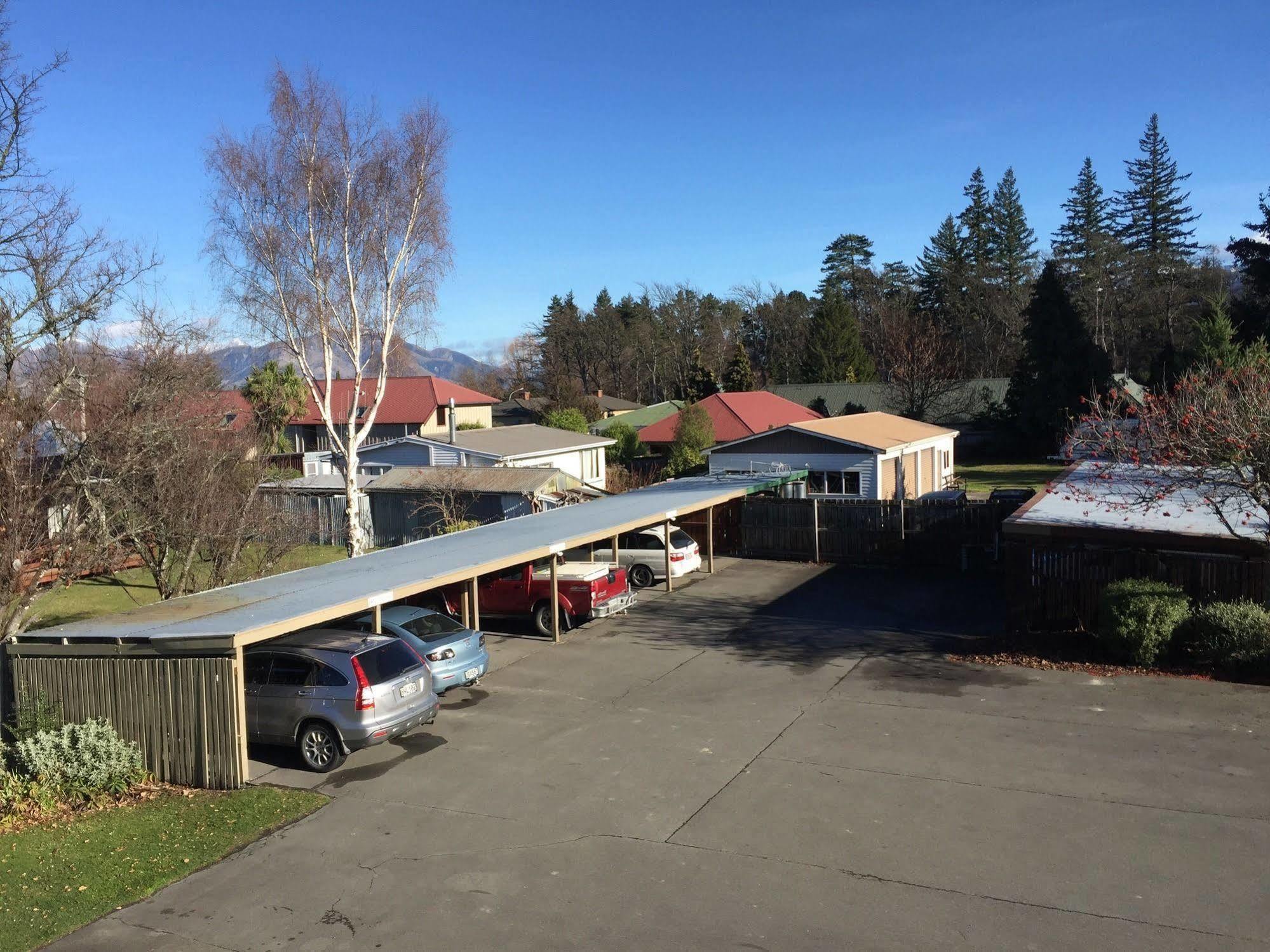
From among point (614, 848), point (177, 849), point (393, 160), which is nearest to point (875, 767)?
point (614, 848)

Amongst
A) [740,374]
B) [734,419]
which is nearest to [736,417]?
[734,419]

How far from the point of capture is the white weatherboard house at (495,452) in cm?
3500

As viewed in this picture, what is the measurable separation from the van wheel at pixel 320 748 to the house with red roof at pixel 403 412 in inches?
1623

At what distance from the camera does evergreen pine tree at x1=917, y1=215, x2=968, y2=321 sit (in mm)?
80000

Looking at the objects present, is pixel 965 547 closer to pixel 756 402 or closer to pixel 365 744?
pixel 365 744

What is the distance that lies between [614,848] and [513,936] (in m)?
1.76

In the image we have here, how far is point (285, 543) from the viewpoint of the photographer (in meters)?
19.8

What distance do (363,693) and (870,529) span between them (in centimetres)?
1740

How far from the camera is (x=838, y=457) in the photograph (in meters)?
31.7

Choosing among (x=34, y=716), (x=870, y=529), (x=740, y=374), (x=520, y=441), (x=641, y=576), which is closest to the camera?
(x=34, y=716)

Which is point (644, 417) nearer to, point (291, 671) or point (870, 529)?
point (870, 529)

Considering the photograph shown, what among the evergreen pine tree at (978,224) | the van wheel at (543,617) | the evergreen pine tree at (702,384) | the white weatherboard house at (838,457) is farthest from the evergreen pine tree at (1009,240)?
the van wheel at (543,617)

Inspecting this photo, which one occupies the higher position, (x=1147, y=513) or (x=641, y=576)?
(x=1147, y=513)

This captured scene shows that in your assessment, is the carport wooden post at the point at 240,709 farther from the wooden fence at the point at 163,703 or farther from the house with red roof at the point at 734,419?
Answer: the house with red roof at the point at 734,419
